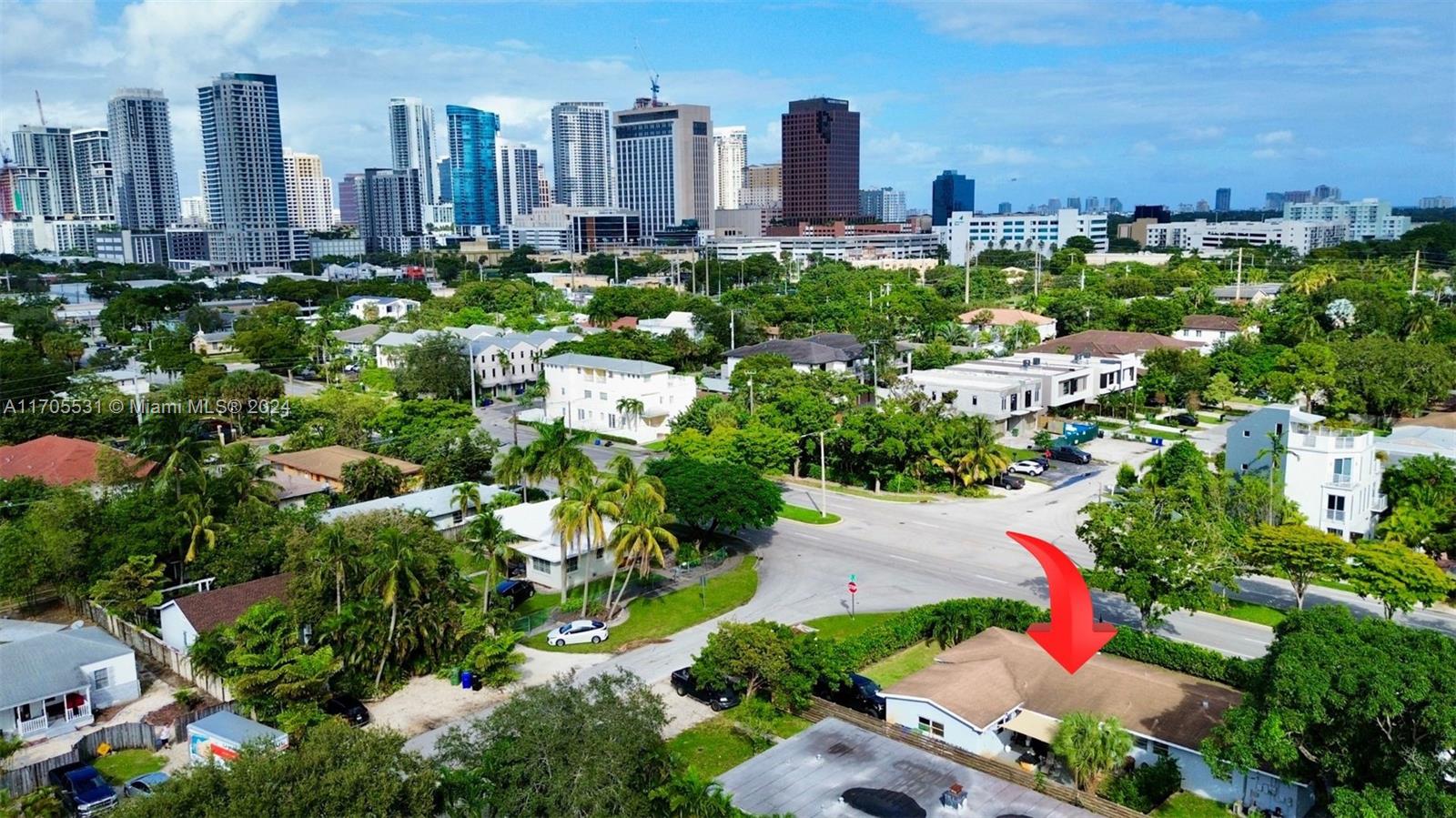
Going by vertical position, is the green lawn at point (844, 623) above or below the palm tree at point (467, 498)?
below

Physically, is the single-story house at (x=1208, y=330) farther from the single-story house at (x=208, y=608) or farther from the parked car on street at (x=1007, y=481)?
the single-story house at (x=208, y=608)

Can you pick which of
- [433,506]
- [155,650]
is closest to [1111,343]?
[433,506]

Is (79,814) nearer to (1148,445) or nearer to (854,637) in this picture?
(854,637)

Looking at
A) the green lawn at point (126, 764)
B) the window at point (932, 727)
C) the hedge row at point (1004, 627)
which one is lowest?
the green lawn at point (126, 764)

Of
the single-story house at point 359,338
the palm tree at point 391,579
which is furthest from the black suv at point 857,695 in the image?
the single-story house at point 359,338

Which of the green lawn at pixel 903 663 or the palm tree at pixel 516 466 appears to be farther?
the palm tree at pixel 516 466

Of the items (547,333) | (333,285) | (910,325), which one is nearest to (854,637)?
(547,333)
